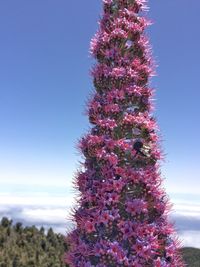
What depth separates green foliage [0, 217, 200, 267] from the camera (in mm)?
43250

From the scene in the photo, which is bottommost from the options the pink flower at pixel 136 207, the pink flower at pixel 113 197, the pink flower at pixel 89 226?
the pink flower at pixel 89 226

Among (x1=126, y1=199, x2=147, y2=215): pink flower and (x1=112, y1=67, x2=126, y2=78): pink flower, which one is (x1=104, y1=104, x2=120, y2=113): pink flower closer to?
(x1=112, y1=67, x2=126, y2=78): pink flower

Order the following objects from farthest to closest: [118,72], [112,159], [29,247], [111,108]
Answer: [29,247] → [118,72] → [111,108] → [112,159]

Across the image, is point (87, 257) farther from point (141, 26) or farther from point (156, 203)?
point (141, 26)

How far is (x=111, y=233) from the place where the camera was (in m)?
19.3

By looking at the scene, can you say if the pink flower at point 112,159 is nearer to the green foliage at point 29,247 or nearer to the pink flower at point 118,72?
the pink flower at point 118,72

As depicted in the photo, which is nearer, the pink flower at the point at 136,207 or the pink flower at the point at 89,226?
the pink flower at the point at 89,226

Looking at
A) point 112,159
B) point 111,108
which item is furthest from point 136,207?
point 111,108

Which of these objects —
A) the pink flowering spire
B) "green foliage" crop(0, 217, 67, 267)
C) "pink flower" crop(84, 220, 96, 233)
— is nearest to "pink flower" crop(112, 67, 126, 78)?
the pink flowering spire

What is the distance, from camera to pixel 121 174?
19484 millimetres

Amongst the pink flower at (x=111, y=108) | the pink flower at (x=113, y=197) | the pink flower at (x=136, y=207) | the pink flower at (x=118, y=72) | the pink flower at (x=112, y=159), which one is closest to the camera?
the pink flower at (x=113, y=197)

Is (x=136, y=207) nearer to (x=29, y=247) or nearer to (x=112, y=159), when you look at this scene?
(x=112, y=159)

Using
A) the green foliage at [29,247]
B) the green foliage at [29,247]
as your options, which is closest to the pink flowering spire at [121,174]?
the green foliage at [29,247]

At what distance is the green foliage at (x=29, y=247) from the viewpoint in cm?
4325
